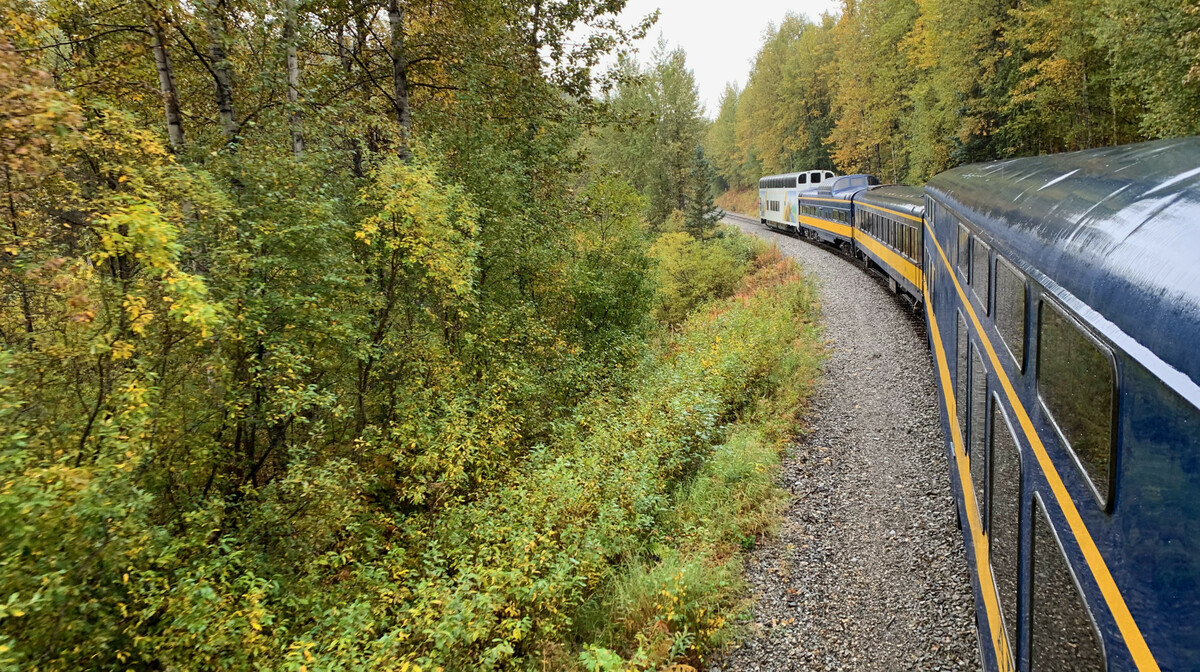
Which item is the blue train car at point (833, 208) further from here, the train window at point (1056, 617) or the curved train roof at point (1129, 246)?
the train window at point (1056, 617)

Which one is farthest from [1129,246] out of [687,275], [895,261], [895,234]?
[687,275]

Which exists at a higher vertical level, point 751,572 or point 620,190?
point 620,190

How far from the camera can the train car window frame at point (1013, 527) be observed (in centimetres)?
287

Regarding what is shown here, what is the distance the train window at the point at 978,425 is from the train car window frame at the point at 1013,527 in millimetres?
237

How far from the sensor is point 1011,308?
3.16 meters

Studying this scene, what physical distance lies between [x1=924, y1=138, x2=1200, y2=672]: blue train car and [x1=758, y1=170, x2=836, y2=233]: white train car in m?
25.6

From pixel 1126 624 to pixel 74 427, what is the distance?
6.47 meters

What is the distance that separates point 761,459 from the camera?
27.7ft

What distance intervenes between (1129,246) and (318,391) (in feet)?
24.8

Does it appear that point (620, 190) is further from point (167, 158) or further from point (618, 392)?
point (167, 158)

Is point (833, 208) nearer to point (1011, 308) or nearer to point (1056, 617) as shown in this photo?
point (1011, 308)

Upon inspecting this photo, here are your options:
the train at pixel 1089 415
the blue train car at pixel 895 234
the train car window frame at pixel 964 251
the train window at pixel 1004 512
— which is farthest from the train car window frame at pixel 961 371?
the blue train car at pixel 895 234

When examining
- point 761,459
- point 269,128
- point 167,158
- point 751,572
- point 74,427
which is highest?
point 269,128

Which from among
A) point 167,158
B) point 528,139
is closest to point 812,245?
point 528,139
